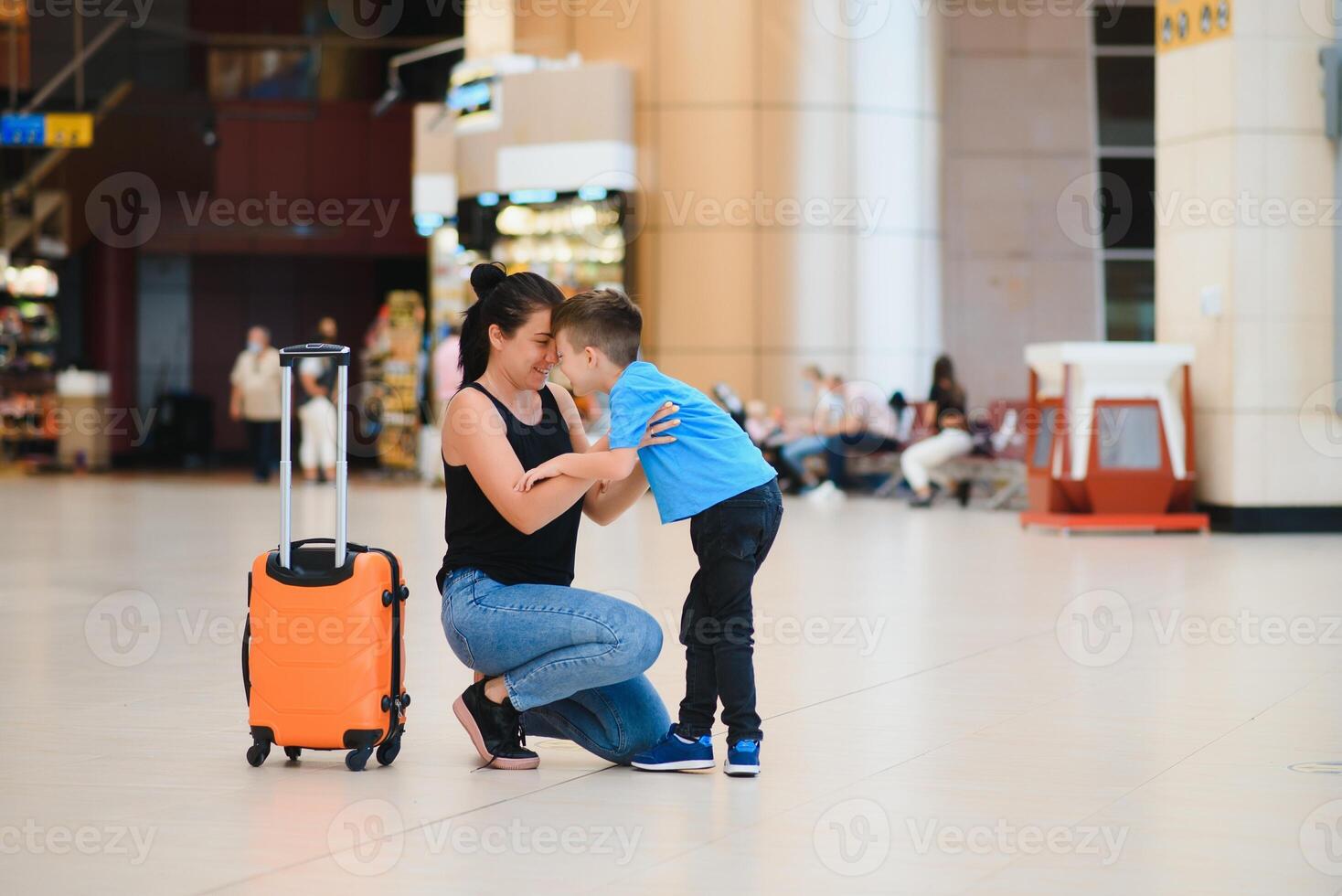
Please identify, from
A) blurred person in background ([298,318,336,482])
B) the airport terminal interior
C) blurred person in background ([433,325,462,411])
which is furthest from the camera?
blurred person in background ([298,318,336,482])

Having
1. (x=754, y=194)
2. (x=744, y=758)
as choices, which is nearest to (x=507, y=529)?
(x=744, y=758)

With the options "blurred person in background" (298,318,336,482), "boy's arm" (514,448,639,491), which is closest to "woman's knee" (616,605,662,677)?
"boy's arm" (514,448,639,491)

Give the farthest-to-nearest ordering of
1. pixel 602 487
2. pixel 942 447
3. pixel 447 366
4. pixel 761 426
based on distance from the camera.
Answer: pixel 761 426
pixel 447 366
pixel 942 447
pixel 602 487

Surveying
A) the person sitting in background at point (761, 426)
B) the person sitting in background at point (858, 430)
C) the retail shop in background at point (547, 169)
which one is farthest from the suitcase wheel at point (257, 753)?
the retail shop in background at point (547, 169)

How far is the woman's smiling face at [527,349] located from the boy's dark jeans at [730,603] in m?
0.63

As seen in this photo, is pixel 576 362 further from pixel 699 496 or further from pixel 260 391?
pixel 260 391

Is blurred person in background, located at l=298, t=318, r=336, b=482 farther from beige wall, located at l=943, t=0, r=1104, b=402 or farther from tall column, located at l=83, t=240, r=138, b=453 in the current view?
beige wall, located at l=943, t=0, r=1104, b=402

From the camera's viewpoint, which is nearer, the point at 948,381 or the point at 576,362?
the point at 576,362

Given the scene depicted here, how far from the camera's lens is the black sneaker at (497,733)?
4.87 metres

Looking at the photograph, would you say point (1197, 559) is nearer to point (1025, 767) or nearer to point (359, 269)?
point (1025, 767)

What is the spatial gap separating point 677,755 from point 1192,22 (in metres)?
11.7

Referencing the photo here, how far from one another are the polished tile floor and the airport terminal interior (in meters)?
0.03

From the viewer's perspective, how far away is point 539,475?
459 centimetres

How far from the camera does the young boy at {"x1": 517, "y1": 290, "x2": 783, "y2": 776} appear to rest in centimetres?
462
